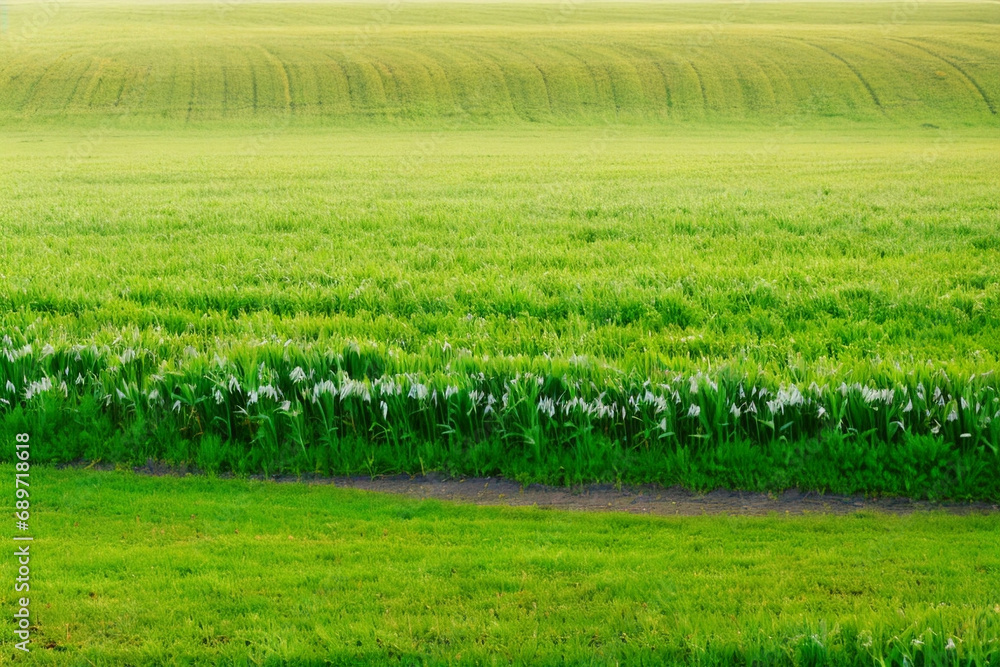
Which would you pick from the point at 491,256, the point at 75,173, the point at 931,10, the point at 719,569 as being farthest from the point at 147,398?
the point at 931,10

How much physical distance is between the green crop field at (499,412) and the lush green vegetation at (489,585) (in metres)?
0.02

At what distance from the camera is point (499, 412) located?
711 cm

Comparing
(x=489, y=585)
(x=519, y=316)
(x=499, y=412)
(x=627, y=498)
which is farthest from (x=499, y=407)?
(x=519, y=316)

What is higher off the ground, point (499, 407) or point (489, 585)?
point (489, 585)

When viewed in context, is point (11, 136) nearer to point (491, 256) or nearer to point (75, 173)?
point (75, 173)

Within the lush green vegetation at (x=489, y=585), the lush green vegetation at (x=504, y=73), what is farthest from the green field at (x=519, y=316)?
the lush green vegetation at (x=504, y=73)

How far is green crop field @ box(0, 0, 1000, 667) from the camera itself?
4.25m

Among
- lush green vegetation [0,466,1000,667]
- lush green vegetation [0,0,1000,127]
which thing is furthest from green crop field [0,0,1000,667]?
lush green vegetation [0,0,1000,127]

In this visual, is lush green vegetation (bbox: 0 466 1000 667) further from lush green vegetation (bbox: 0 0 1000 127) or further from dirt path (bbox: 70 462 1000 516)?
lush green vegetation (bbox: 0 0 1000 127)

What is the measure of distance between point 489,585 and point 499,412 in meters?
2.59

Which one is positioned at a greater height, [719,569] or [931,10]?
[931,10]

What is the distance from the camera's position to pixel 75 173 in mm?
31797

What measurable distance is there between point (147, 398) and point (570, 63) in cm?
8290

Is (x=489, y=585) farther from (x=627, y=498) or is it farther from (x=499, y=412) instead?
(x=499, y=412)
